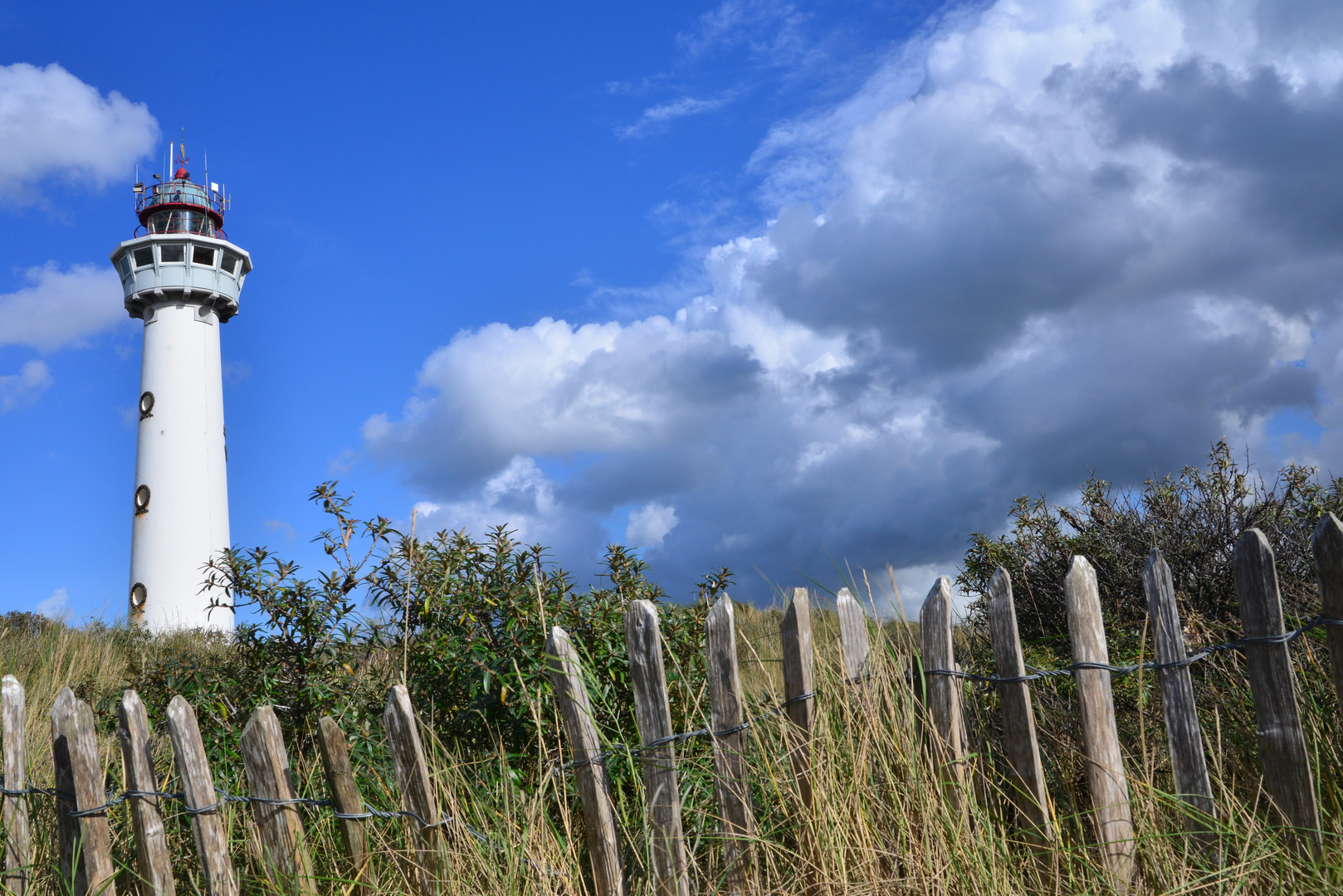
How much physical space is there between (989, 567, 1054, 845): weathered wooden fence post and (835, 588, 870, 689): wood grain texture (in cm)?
44

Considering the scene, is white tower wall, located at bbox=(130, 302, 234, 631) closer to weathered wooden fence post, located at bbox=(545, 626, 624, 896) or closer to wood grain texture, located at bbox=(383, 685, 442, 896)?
wood grain texture, located at bbox=(383, 685, 442, 896)

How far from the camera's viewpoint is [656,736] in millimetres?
3039

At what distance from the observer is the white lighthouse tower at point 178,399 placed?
15.8 metres

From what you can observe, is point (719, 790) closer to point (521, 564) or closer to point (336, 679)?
point (521, 564)

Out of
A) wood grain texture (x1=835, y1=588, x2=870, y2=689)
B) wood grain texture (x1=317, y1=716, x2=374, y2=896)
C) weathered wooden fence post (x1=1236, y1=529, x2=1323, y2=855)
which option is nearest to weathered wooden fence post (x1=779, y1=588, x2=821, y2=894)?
wood grain texture (x1=835, y1=588, x2=870, y2=689)

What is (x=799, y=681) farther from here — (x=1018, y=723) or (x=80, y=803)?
(x=80, y=803)

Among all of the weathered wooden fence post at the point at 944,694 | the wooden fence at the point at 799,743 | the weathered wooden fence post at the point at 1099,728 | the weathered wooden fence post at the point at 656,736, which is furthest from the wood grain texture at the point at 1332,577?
the weathered wooden fence post at the point at 656,736

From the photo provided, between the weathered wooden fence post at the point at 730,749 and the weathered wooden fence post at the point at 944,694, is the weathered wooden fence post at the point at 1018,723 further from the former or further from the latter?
the weathered wooden fence post at the point at 730,749

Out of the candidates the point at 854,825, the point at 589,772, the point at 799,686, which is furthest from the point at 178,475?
the point at 854,825

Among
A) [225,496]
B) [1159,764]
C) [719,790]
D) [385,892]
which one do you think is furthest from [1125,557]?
[225,496]

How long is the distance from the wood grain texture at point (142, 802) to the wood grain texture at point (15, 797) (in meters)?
0.80

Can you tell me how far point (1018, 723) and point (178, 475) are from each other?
16.6 metres

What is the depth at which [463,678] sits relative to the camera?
3703 millimetres

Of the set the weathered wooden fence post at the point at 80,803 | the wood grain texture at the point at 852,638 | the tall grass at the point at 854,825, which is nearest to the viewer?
the tall grass at the point at 854,825
